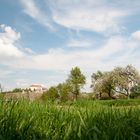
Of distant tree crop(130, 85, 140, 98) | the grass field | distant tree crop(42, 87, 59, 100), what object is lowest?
the grass field

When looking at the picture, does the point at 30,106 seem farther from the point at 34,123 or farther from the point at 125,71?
the point at 125,71

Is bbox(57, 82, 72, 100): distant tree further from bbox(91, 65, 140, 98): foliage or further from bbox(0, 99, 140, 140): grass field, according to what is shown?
bbox(91, 65, 140, 98): foliage

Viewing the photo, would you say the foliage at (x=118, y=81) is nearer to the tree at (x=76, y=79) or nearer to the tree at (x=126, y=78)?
the tree at (x=126, y=78)

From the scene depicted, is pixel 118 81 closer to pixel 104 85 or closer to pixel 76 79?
pixel 104 85

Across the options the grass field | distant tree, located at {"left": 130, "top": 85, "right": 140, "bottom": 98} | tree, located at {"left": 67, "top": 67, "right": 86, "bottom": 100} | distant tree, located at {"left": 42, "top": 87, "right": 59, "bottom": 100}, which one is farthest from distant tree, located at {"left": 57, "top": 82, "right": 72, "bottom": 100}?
distant tree, located at {"left": 130, "top": 85, "right": 140, "bottom": 98}

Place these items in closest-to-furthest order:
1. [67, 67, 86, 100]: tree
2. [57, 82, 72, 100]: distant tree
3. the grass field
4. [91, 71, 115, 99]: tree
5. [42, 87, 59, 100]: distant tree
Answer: the grass field, [42, 87, 59, 100]: distant tree, [57, 82, 72, 100]: distant tree, [67, 67, 86, 100]: tree, [91, 71, 115, 99]: tree

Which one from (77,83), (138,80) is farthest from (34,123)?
(138,80)

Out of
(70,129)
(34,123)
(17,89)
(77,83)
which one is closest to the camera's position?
(70,129)

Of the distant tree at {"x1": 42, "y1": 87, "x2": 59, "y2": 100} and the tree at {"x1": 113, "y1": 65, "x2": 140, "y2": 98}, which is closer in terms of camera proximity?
the distant tree at {"x1": 42, "y1": 87, "x2": 59, "y2": 100}

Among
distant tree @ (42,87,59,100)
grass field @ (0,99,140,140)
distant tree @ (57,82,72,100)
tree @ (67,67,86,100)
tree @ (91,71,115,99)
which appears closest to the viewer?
grass field @ (0,99,140,140)

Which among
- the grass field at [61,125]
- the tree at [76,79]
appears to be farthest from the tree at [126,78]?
the grass field at [61,125]

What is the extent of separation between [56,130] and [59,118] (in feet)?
1.22

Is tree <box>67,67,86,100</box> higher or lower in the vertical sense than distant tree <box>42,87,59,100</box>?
higher

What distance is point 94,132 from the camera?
342cm
